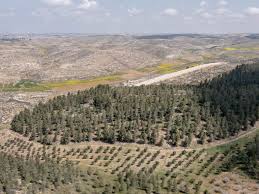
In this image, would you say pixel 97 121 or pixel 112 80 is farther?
pixel 112 80

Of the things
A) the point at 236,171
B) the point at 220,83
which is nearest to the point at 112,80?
the point at 220,83

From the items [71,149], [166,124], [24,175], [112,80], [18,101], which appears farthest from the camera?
[112,80]

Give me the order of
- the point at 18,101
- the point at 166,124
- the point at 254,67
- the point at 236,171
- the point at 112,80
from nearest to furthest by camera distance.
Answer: the point at 236,171
the point at 166,124
the point at 18,101
the point at 254,67
the point at 112,80

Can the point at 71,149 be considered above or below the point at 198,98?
below

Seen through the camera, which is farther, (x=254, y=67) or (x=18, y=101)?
(x=254, y=67)

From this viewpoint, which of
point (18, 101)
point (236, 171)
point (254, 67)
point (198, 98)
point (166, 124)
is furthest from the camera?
point (254, 67)

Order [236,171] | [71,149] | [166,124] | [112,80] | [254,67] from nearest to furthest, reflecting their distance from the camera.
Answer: [236,171] < [71,149] < [166,124] < [254,67] < [112,80]

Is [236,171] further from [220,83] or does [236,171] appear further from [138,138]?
[220,83]

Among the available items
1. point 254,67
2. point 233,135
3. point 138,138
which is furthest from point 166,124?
point 254,67

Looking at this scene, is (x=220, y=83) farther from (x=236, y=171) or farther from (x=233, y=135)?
(x=236, y=171)

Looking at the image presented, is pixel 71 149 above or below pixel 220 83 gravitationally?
below
